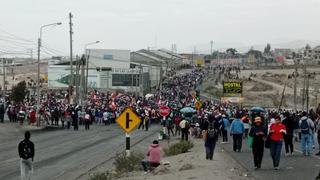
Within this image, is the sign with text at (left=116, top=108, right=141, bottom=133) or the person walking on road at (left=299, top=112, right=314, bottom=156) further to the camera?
the person walking on road at (left=299, top=112, right=314, bottom=156)

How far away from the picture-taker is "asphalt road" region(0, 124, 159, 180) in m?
23.1

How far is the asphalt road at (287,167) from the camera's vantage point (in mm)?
17172

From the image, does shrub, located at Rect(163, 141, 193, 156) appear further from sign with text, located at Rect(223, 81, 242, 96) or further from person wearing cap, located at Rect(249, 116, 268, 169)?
sign with text, located at Rect(223, 81, 242, 96)

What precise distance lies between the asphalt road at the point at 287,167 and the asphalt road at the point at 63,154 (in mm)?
5780

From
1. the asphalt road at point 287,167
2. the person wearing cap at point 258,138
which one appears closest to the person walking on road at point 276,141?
the asphalt road at point 287,167

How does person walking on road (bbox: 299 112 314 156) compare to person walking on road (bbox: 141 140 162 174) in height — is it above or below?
above

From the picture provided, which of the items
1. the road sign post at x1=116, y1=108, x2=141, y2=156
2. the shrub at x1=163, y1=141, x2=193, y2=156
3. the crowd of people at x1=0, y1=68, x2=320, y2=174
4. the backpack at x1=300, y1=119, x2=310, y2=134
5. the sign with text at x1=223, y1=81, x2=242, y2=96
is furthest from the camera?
the sign with text at x1=223, y1=81, x2=242, y2=96

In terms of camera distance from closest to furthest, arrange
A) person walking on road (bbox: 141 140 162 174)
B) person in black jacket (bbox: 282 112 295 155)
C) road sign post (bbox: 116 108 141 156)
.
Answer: person walking on road (bbox: 141 140 162 174) < road sign post (bbox: 116 108 141 156) < person in black jacket (bbox: 282 112 295 155)

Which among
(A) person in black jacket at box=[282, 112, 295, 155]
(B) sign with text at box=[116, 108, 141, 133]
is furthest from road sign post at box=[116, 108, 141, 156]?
(A) person in black jacket at box=[282, 112, 295, 155]

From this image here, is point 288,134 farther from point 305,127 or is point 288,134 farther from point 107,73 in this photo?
point 107,73

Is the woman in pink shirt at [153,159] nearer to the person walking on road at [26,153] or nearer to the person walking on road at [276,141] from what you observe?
the person walking on road at [276,141]

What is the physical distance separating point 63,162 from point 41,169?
9.51 ft

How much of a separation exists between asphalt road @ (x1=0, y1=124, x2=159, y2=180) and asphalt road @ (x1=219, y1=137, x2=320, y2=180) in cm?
578

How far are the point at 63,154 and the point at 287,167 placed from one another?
538 inches
